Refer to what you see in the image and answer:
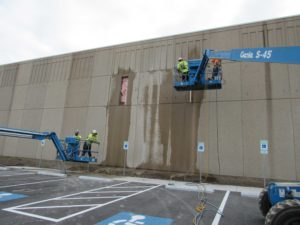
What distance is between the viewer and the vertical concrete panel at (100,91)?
61.3 feet

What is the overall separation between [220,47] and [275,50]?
351 inches

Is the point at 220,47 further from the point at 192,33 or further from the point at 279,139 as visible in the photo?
the point at 279,139

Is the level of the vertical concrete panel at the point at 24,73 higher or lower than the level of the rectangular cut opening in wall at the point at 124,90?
higher

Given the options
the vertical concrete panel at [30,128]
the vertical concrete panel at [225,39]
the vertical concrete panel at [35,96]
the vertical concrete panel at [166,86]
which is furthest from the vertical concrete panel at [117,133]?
the vertical concrete panel at [35,96]

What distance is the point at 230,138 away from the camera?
14.2 metres

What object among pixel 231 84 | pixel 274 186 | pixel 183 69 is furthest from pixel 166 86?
pixel 274 186

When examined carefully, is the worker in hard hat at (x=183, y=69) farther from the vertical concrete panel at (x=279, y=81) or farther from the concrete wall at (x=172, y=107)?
the vertical concrete panel at (x=279, y=81)

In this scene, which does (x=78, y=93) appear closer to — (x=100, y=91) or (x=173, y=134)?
(x=100, y=91)

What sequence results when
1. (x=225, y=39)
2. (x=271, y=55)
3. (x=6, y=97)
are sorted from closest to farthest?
(x=271, y=55) < (x=225, y=39) < (x=6, y=97)

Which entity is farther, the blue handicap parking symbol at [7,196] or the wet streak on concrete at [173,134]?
the wet streak on concrete at [173,134]

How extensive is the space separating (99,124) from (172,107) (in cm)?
609

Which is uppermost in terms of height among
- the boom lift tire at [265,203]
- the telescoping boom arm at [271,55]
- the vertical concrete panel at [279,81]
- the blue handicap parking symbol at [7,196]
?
the vertical concrete panel at [279,81]

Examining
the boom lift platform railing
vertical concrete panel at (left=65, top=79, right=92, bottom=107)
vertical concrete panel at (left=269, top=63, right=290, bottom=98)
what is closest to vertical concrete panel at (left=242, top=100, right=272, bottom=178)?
vertical concrete panel at (left=269, top=63, right=290, bottom=98)

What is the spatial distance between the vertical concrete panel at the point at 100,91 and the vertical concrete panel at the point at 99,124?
51cm
